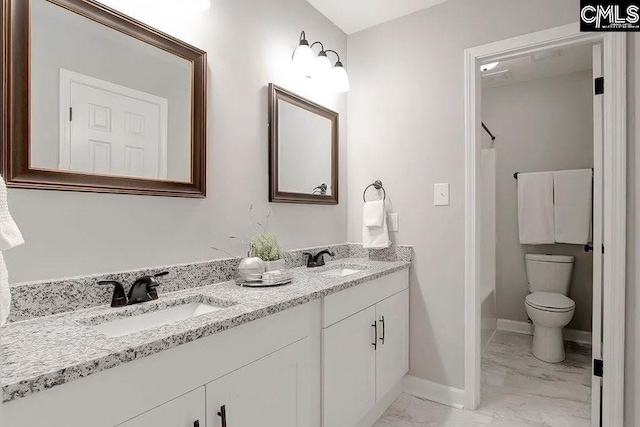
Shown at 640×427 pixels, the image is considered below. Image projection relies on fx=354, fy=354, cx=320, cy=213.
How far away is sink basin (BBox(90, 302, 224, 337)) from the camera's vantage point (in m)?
1.12

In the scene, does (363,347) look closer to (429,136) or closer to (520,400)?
Result: (520,400)

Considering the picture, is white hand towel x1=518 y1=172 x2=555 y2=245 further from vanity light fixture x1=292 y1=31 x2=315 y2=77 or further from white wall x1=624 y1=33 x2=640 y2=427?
vanity light fixture x1=292 y1=31 x2=315 y2=77

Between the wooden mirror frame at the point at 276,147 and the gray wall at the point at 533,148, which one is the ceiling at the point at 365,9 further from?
the gray wall at the point at 533,148

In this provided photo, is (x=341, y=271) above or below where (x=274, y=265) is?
below

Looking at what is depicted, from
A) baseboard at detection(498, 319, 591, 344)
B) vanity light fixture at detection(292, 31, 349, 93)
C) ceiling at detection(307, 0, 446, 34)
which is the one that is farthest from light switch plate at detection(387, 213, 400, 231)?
baseboard at detection(498, 319, 591, 344)

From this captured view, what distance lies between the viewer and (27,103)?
1.06 meters

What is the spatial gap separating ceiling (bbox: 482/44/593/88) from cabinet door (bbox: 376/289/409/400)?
2092mm

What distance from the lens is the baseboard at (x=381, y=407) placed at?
1906 mm

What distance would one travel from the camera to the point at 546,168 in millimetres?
3312

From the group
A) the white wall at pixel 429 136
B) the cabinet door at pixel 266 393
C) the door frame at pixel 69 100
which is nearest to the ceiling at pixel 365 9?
the white wall at pixel 429 136

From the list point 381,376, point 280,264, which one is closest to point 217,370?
point 280,264

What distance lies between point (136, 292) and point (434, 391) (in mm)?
1889

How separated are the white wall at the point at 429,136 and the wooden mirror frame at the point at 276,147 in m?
0.23

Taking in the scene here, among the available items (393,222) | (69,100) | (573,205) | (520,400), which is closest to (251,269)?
(69,100)
